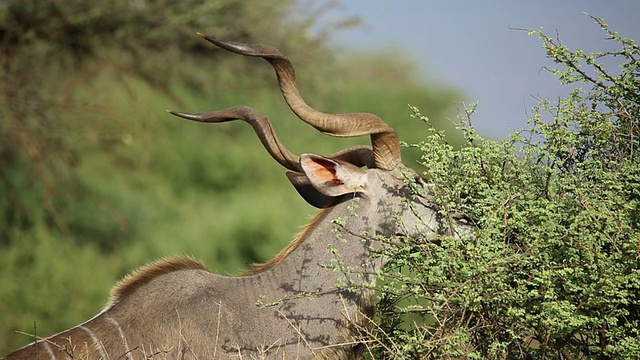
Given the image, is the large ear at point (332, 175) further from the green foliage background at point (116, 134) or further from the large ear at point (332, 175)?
the green foliage background at point (116, 134)

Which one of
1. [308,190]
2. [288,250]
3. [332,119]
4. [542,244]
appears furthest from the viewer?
[308,190]

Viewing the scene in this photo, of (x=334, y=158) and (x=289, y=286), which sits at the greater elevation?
(x=334, y=158)

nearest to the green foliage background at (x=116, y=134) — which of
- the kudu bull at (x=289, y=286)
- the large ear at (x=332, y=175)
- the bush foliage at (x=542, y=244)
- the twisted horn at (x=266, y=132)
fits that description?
the kudu bull at (x=289, y=286)

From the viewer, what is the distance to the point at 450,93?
21906 millimetres

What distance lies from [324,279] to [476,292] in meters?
0.87

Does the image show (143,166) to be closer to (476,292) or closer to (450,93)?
(450,93)

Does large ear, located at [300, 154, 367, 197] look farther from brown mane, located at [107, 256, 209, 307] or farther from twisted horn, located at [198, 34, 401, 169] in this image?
brown mane, located at [107, 256, 209, 307]

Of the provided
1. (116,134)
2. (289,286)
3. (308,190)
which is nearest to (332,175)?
(308,190)

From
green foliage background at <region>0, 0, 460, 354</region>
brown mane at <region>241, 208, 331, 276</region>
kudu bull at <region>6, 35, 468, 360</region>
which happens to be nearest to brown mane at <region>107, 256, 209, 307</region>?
kudu bull at <region>6, 35, 468, 360</region>

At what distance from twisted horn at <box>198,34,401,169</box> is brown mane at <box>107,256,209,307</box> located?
881 millimetres

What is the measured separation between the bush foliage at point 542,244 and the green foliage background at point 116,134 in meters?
7.99

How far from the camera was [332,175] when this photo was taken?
15.9 ft

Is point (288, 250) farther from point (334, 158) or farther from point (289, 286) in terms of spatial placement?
point (334, 158)

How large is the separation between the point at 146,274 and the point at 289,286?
0.66 metres
